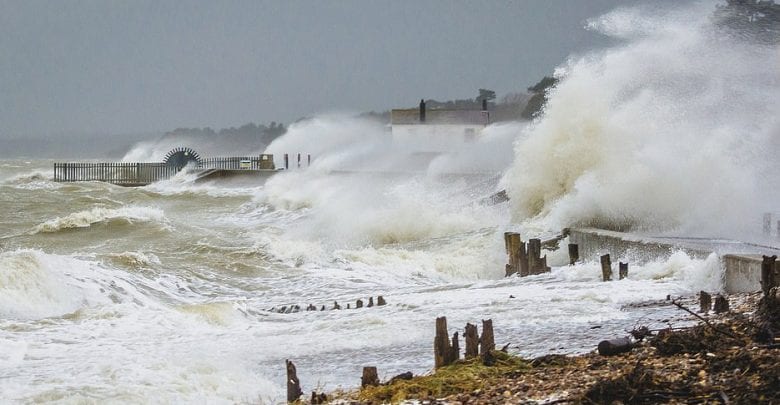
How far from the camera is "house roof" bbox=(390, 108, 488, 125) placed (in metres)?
65.2

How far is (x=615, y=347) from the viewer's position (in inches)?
256

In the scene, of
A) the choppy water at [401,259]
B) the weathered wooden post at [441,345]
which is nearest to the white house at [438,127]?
the choppy water at [401,259]

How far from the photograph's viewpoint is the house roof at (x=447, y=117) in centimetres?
6519

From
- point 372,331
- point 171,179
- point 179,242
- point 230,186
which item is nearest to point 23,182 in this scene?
point 171,179

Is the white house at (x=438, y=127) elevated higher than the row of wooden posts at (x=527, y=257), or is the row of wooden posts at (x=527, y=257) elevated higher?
the white house at (x=438, y=127)

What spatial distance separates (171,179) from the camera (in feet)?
187

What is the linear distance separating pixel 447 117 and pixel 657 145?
156ft

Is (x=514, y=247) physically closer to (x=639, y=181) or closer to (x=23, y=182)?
(x=639, y=181)

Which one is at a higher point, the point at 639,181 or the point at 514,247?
the point at 639,181

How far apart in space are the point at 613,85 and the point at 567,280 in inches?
409

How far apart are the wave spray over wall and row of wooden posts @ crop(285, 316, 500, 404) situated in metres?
9.04

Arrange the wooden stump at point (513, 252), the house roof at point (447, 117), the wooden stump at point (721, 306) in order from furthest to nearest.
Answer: the house roof at point (447, 117) < the wooden stump at point (513, 252) < the wooden stump at point (721, 306)

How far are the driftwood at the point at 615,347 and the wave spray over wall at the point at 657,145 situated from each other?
28.6ft

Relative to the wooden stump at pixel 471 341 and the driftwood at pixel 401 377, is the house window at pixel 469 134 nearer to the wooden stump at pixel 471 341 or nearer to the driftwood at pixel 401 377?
the wooden stump at pixel 471 341
